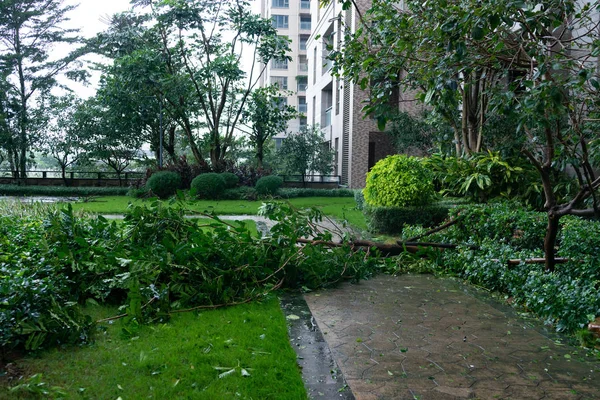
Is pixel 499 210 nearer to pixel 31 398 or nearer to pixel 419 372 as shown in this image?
pixel 419 372

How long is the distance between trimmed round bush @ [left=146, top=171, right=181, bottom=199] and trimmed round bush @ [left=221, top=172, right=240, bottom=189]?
194 centimetres

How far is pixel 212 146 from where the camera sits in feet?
77.3

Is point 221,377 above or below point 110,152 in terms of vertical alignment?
below

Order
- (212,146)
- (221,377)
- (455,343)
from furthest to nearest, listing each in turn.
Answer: (212,146) < (455,343) < (221,377)

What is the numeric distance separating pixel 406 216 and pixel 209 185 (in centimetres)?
1140

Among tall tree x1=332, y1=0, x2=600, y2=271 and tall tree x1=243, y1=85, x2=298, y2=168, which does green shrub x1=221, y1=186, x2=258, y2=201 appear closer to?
tall tree x1=243, y1=85, x2=298, y2=168

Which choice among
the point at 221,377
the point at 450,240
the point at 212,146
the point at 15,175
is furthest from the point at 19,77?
the point at 221,377

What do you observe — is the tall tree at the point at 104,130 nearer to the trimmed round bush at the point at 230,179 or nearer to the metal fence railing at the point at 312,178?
the trimmed round bush at the point at 230,179

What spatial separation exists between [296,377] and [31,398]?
164 centimetres

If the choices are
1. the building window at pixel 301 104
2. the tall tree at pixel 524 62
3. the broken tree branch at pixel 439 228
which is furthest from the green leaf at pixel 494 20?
the building window at pixel 301 104

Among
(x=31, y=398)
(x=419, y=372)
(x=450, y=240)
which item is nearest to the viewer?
(x=31, y=398)

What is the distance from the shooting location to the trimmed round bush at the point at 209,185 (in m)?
20.2

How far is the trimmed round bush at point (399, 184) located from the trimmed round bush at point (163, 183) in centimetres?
1162

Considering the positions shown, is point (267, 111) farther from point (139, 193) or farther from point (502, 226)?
point (502, 226)
